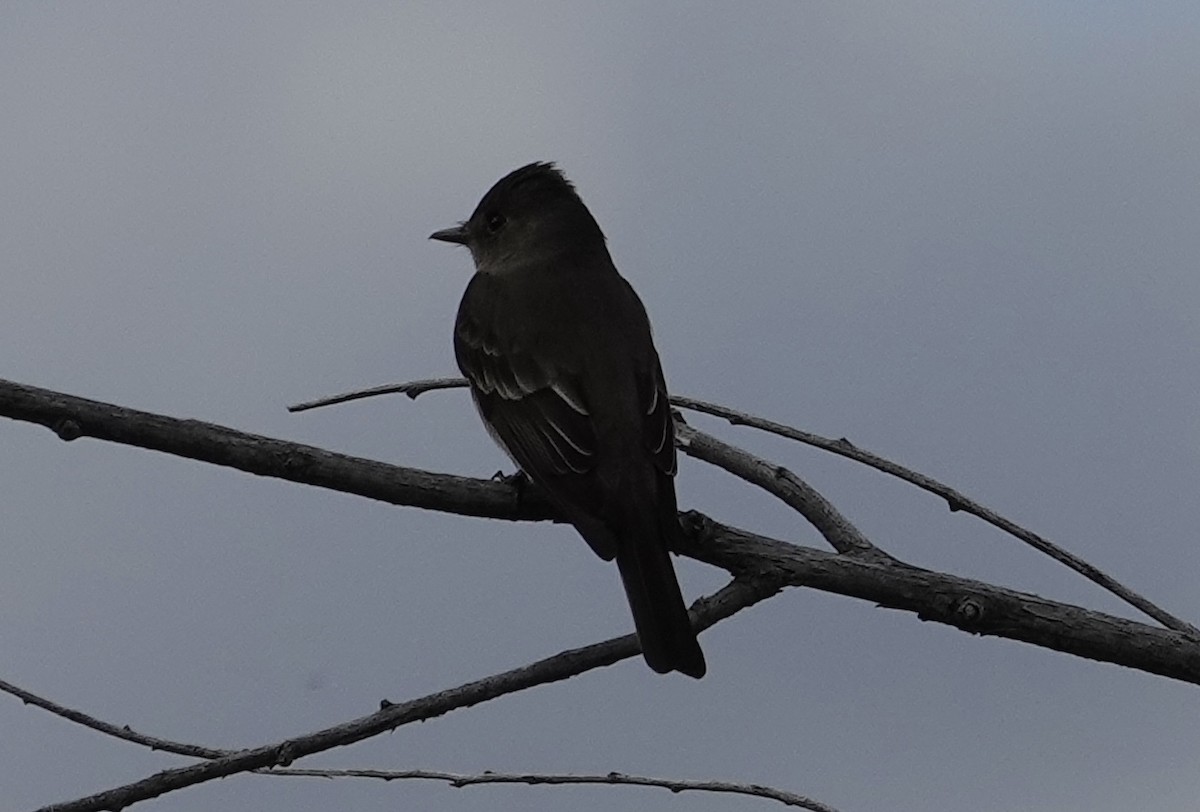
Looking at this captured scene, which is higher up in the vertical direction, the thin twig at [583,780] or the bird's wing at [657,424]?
the bird's wing at [657,424]

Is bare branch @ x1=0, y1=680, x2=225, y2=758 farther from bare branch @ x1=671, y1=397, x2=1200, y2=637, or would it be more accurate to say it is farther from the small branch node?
bare branch @ x1=671, y1=397, x2=1200, y2=637

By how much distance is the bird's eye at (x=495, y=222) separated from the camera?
7.68 meters

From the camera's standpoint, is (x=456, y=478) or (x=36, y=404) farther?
(x=456, y=478)

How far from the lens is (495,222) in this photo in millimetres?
7711

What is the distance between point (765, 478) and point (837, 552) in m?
0.58

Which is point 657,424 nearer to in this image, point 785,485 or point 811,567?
point 785,485

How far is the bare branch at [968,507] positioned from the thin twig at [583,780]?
0.94m

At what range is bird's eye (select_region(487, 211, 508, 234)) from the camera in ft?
25.2

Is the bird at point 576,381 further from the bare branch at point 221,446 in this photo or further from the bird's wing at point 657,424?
the bare branch at point 221,446

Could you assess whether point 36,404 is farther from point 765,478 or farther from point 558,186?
point 558,186

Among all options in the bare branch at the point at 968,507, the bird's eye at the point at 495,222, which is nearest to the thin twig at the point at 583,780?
the bare branch at the point at 968,507

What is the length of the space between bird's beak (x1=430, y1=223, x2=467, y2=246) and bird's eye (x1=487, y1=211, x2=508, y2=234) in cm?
18

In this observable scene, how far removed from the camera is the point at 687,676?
177 inches

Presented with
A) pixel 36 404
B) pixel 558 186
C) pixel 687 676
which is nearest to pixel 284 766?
pixel 36 404
